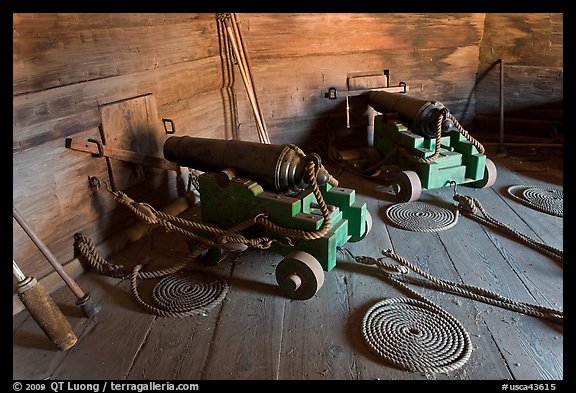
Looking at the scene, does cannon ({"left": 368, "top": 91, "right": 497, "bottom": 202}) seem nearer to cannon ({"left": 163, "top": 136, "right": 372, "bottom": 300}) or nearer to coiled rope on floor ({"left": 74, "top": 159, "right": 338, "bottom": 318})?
cannon ({"left": 163, "top": 136, "right": 372, "bottom": 300})

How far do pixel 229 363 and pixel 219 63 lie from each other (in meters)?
2.47

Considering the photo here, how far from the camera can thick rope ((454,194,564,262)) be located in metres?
2.51

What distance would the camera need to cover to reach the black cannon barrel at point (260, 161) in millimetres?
2234

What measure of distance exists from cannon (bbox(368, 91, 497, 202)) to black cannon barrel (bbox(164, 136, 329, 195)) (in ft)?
4.04

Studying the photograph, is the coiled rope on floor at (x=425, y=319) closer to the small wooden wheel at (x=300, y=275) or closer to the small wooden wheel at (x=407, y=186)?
the small wooden wheel at (x=300, y=275)

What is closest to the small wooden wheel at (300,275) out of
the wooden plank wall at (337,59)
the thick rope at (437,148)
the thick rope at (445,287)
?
the thick rope at (445,287)

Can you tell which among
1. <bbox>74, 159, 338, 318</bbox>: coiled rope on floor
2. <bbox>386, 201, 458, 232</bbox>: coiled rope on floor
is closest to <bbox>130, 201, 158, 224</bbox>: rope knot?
<bbox>74, 159, 338, 318</bbox>: coiled rope on floor

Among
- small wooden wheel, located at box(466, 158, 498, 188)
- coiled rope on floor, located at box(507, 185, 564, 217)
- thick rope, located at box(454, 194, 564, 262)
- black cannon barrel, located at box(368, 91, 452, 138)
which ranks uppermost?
black cannon barrel, located at box(368, 91, 452, 138)

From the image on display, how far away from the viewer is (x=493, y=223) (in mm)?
2871

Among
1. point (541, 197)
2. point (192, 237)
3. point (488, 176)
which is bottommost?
point (541, 197)

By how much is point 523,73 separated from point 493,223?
93.6 inches

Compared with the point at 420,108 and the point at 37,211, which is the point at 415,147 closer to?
the point at 420,108

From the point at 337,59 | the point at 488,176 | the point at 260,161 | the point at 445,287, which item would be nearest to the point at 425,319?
the point at 445,287

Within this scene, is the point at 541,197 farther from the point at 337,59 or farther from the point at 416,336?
the point at 337,59
